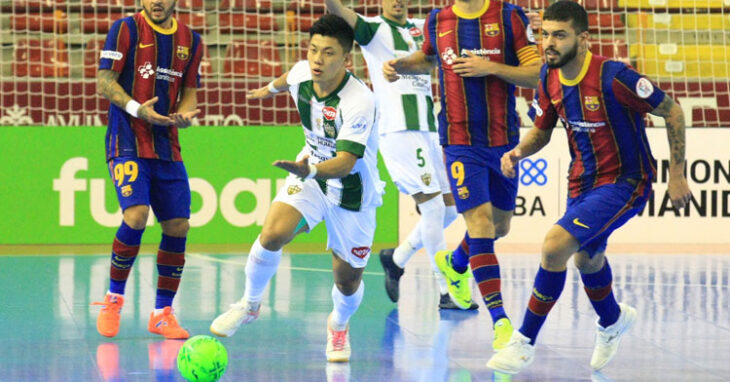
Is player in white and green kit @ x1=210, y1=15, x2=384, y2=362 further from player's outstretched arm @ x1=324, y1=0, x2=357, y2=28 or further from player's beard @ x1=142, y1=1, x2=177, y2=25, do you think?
player's outstretched arm @ x1=324, y1=0, x2=357, y2=28

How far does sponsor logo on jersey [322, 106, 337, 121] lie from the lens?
516cm

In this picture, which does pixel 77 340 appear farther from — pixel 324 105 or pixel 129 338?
pixel 324 105

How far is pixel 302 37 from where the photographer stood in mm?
12961

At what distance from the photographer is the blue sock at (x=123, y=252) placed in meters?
5.97

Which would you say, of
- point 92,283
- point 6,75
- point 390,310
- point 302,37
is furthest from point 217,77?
point 390,310

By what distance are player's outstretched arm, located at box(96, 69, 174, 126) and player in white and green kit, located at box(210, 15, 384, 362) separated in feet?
2.38

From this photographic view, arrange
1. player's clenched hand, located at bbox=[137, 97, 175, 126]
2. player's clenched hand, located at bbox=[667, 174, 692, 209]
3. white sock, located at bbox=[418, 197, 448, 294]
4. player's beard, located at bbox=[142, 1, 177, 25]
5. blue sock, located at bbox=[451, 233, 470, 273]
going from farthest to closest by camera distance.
A: white sock, located at bbox=[418, 197, 448, 294] < blue sock, located at bbox=[451, 233, 470, 273] < player's beard, located at bbox=[142, 1, 177, 25] < player's clenched hand, located at bbox=[137, 97, 175, 126] < player's clenched hand, located at bbox=[667, 174, 692, 209]

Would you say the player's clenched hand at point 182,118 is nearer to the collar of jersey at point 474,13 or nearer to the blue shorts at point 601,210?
the collar of jersey at point 474,13

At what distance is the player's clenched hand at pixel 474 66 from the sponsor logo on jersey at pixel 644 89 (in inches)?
42.5

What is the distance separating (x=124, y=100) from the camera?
5812 millimetres

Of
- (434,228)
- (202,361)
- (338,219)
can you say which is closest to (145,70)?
(338,219)

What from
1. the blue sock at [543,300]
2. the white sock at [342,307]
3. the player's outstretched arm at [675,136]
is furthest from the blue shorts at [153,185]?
the player's outstretched arm at [675,136]

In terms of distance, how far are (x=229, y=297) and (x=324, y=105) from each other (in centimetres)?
270

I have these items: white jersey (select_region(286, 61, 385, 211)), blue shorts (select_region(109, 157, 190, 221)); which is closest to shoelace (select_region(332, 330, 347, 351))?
white jersey (select_region(286, 61, 385, 211))
